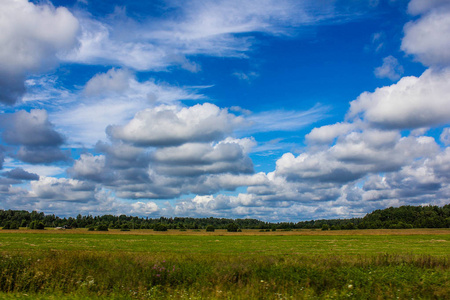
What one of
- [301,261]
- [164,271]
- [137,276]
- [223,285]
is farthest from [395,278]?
[137,276]

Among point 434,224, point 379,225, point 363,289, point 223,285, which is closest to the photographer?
point 363,289

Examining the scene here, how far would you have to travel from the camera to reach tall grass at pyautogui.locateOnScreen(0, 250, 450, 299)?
15.1m

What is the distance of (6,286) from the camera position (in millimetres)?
17203

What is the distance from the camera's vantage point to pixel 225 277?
17438mm

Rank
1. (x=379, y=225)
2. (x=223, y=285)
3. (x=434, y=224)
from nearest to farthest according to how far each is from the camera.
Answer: (x=223, y=285) → (x=434, y=224) → (x=379, y=225)

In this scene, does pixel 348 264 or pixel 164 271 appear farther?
pixel 348 264

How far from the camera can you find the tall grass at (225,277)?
49.7 feet

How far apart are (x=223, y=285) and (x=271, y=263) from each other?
426 cm

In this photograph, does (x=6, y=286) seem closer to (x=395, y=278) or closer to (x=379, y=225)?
(x=395, y=278)

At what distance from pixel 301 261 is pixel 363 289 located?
5.08 meters

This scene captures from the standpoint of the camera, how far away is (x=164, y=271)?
18359 mm

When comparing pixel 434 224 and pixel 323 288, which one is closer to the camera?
pixel 323 288

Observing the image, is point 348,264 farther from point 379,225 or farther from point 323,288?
point 379,225

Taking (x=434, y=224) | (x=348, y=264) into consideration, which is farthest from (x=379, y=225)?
(x=348, y=264)
